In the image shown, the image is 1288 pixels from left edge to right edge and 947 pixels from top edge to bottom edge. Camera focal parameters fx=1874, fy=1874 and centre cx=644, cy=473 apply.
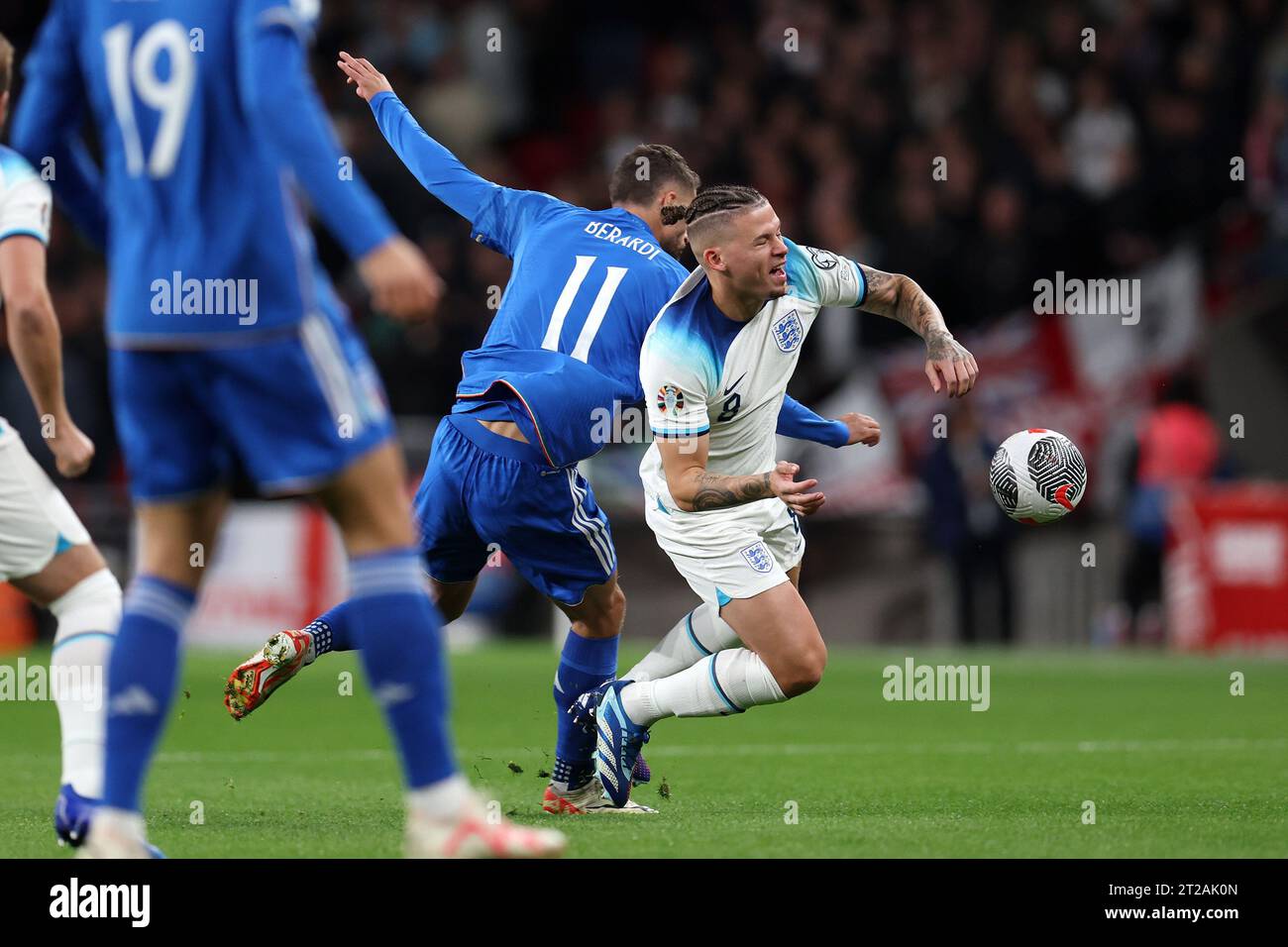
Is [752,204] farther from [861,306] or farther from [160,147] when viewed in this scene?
[160,147]

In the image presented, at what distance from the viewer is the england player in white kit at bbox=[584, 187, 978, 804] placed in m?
6.20

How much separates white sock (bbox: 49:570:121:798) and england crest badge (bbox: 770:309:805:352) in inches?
95.5

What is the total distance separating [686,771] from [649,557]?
25.8 feet

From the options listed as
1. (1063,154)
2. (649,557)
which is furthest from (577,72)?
(649,557)

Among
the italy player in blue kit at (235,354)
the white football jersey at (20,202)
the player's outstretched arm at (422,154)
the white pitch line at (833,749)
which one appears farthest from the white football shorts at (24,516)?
the white pitch line at (833,749)

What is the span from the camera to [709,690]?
6375 mm

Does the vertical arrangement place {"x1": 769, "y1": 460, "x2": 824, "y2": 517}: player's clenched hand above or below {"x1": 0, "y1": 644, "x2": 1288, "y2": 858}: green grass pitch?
above

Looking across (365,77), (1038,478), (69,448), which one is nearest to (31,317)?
(69,448)

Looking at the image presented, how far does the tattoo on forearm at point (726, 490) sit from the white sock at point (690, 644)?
90cm

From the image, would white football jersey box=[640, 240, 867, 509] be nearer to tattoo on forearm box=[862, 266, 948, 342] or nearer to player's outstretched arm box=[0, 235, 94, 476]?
tattoo on forearm box=[862, 266, 948, 342]

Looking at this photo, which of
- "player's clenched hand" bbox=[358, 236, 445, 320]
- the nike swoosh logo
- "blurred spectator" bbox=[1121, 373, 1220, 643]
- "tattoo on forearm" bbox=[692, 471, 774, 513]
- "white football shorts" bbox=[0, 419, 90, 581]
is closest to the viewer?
"player's clenched hand" bbox=[358, 236, 445, 320]

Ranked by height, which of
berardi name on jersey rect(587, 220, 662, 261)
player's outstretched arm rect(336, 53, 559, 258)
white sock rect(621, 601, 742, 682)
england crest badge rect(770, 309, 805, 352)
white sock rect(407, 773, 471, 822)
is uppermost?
player's outstretched arm rect(336, 53, 559, 258)

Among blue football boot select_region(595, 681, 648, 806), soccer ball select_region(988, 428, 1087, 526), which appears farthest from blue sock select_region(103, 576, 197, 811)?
soccer ball select_region(988, 428, 1087, 526)

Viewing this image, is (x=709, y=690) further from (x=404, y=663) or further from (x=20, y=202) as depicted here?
(x=20, y=202)
